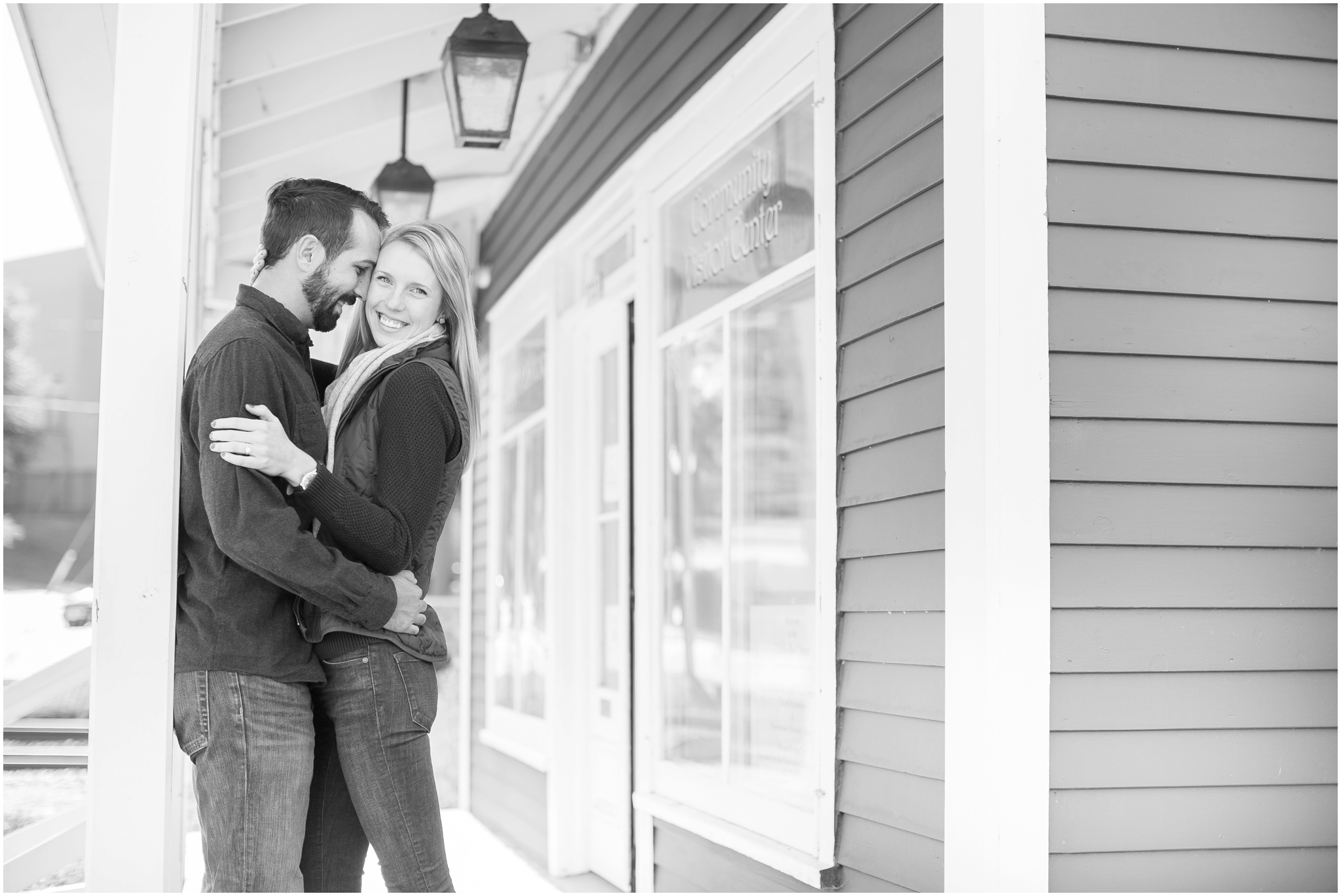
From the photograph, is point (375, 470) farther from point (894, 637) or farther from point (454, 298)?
point (894, 637)

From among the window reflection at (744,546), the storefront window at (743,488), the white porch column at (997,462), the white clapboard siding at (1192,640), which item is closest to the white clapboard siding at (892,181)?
the white porch column at (997,462)

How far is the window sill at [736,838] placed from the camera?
9.50ft

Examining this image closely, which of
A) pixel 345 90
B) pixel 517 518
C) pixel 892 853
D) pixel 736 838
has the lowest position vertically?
pixel 736 838

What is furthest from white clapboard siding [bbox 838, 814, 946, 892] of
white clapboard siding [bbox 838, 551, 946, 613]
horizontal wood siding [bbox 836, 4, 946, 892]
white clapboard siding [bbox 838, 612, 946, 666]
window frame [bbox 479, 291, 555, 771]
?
window frame [bbox 479, 291, 555, 771]

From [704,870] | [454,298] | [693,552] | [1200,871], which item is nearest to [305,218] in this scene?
[454,298]

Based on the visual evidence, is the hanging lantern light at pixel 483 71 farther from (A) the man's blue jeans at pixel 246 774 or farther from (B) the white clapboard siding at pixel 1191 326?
(A) the man's blue jeans at pixel 246 774

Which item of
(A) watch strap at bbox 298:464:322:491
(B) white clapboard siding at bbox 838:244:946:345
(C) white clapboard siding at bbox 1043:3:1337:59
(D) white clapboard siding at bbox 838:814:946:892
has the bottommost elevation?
(D) white clapboard siding at bbox 838:814:946:892

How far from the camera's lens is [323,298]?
81.6 inches

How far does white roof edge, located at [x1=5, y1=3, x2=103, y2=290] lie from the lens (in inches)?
113

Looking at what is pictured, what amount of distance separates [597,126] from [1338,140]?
3108 millimetres

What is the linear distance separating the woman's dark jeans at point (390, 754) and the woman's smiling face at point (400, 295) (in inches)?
20.8

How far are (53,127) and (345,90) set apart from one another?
5.27 ft

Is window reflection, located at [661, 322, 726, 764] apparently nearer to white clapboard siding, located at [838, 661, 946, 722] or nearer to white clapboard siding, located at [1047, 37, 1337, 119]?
white clapboard siding, located at [838, 661, 946, 722]

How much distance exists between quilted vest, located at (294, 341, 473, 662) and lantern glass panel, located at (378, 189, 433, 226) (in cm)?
276
